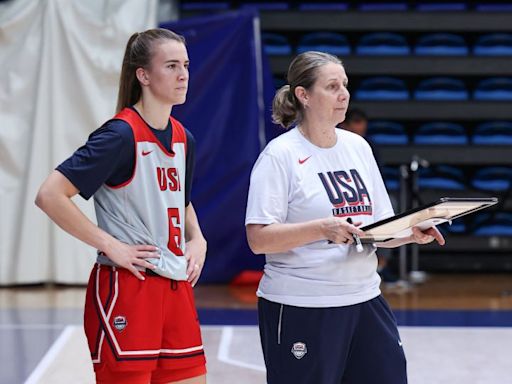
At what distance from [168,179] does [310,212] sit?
470mm

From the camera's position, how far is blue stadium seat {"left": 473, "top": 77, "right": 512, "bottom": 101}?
402 inches

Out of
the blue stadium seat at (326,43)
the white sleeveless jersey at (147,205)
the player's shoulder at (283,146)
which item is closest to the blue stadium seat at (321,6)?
the blue stadium seat at (326,43)

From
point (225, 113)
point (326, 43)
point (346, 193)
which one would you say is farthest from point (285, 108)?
point (326, 43)

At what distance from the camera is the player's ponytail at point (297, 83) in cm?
317

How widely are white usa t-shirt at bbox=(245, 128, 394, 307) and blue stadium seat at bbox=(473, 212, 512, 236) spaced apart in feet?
22.5

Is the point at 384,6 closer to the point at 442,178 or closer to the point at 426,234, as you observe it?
the point at 442,178

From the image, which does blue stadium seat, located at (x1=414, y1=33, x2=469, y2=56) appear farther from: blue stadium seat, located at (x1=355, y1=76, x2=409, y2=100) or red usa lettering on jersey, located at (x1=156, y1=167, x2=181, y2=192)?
red usa lettering on jersey, located at (x1=156, y1=167, x2=181, y2=192)

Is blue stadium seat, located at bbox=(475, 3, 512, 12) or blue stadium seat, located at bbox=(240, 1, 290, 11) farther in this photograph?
blue stadium seat, located at bbox=(475, 3, 512, 12)

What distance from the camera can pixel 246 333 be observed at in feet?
20.9

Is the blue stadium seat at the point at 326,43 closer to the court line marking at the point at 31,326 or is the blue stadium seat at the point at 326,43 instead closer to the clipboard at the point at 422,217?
the court line marking at the point at 31,326

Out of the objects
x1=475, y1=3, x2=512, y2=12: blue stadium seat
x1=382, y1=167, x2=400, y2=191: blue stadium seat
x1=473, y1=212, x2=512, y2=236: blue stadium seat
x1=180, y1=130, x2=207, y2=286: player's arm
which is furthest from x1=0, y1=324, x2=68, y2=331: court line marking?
x1=475, y1=3, x2=512, y2=12: blue stadium seat

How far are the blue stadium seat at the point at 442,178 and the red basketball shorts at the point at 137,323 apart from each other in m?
7.09

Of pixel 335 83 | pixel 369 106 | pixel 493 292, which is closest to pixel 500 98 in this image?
pixel 369 106

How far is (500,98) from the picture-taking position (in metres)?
10.2
